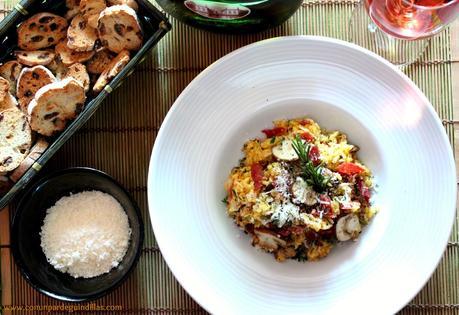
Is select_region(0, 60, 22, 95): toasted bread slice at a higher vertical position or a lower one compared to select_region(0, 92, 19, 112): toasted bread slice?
higher

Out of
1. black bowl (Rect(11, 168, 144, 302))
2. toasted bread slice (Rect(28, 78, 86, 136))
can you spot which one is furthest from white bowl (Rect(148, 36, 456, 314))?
toasted bread slice (Rect(28, 78, 86, 136))

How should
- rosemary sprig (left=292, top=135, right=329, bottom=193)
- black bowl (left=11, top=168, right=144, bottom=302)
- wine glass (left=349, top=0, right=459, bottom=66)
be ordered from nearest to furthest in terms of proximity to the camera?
1. wine glass (left=349, top=0, right=459, bottom=66)
2. rosemary sprig (left=292, top=135, right=329, bottom=193)
3. black bowl (left=11, top=168, right=144, bottom=302)

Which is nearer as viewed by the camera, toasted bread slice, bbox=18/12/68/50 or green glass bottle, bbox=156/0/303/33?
green glass bottle, bbox=156/0/303/33

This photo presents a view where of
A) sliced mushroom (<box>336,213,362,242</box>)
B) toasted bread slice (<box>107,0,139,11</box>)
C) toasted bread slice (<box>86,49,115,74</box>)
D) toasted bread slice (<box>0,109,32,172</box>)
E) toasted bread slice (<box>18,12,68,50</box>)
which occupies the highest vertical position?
toasted bread slice (<box>107,0,139,11</box>)

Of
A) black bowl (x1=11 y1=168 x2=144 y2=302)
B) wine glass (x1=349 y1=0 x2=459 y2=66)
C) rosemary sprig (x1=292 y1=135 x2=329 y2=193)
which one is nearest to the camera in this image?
wine glass (x1=349 y1=0 x2=459 y2=66)

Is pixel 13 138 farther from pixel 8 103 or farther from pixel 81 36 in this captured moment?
pixel 81 36

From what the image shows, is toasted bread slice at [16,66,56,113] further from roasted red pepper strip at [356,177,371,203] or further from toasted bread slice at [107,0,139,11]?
roasted red pepper strip at [356,177,371,203]

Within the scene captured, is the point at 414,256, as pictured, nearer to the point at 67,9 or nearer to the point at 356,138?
the point at 356,138

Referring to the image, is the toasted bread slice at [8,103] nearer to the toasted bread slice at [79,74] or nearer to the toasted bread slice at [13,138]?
the toasted bread slice at [13,138]
